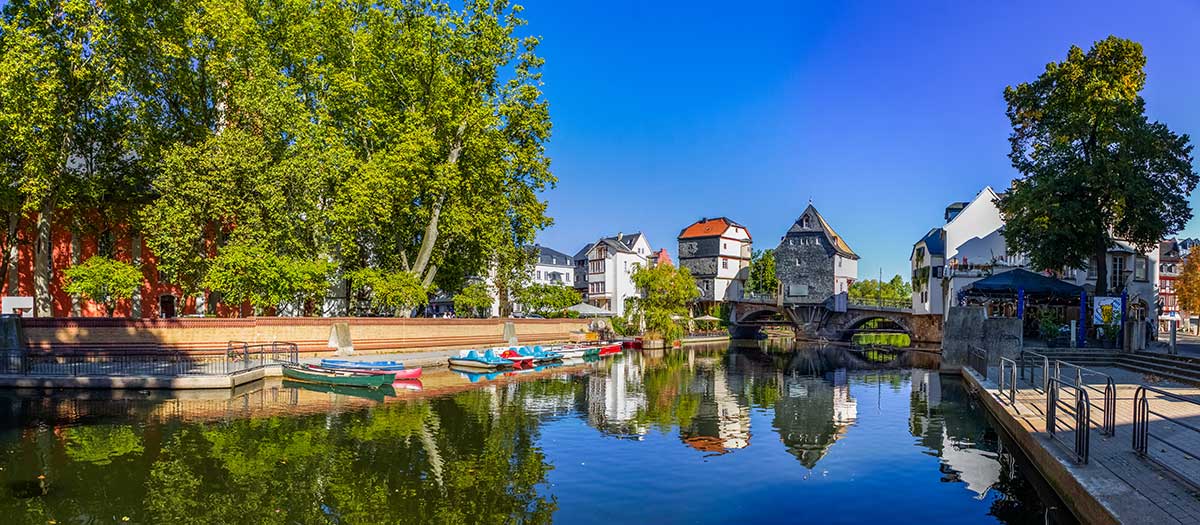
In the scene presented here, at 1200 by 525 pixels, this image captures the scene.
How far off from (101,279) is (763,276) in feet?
261

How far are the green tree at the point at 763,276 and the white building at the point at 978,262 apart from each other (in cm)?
2729

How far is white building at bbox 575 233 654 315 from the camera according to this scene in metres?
95.2

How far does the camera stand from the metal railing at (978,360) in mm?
30188

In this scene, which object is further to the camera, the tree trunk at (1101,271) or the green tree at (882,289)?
the green tree at (882,289)

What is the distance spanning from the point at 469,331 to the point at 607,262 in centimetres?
4712

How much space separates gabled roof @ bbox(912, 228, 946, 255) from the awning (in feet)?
71.0

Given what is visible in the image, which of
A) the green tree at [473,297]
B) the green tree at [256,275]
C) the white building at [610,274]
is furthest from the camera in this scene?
the white building at [610,274]

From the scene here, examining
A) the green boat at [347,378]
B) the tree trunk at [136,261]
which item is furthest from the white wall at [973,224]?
the tree trunk at [136,261]

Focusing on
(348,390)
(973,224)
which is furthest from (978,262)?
(348,390)

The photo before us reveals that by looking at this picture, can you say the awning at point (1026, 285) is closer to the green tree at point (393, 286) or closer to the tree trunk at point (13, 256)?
the green tree at point (393, 286)

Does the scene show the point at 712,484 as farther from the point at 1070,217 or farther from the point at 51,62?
the point at 51,62

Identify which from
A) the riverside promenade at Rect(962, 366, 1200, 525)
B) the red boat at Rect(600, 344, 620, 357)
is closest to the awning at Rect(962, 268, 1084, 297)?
the riverside promenade at Rect(962, 366, 1200, 525)

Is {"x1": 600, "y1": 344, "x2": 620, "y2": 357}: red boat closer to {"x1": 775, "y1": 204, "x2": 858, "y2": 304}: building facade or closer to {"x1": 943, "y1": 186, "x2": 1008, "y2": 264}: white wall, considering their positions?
{"x1": 943, "y1": 186, "x2": 1008, "y2": 264}: white wall

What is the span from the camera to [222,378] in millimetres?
28328
